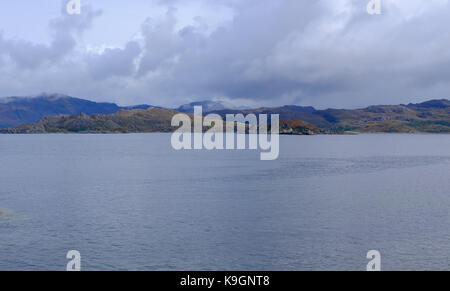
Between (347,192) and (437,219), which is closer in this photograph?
(437,219)

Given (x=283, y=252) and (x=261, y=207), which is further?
(x=261, y=207)

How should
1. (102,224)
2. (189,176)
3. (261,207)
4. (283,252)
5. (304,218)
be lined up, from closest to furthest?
(283,252) → (102,224) → (304,218) → (261,207) → (189,176)

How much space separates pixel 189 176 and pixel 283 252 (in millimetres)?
67997

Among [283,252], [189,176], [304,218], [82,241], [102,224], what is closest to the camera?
[283,252]

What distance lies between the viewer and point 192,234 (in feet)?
173

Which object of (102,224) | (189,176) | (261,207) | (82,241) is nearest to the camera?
(82,241)

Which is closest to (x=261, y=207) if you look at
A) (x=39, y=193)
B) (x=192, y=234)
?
(x=192, y=234)

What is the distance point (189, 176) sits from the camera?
112 meters

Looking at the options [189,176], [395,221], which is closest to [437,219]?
[395,221]
